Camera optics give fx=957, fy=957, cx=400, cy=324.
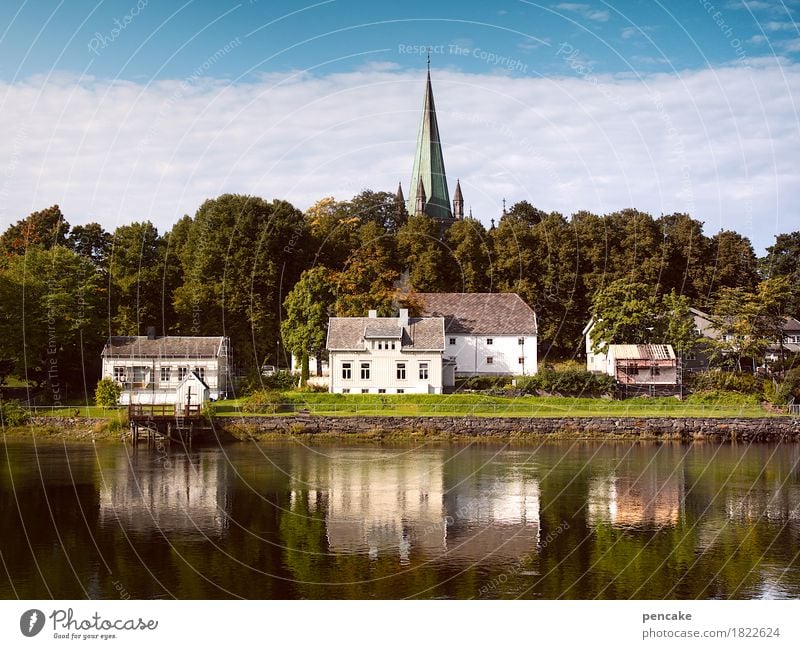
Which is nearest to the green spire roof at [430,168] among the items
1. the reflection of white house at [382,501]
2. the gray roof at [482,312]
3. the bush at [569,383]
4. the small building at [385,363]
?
the gray roof at [482,312]

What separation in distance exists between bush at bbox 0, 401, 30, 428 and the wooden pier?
20.2ft

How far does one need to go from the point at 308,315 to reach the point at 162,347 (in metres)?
8.99

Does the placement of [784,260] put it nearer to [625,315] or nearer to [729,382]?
[625,315]

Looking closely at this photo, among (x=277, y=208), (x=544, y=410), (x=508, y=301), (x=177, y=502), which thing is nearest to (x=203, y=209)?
(x=277, y=208)

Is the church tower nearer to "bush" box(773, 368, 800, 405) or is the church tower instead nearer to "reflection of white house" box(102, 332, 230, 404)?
"reflection of white house" box(102, 332, 230, 404)

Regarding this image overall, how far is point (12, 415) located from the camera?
4741 cm

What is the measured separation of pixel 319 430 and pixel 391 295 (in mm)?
16560

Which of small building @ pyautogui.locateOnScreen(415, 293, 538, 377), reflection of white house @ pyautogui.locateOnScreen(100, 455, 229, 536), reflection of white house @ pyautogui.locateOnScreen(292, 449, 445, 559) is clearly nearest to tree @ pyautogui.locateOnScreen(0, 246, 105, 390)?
reflection of white house @ pyautogui.locateOnScreen(100, 455, 229, 536)

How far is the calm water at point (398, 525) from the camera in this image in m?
21.0

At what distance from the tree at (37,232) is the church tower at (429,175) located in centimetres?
2887

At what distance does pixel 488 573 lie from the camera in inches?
853

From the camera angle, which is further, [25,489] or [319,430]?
[319,430]

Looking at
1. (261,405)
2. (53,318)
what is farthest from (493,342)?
(53,318)
